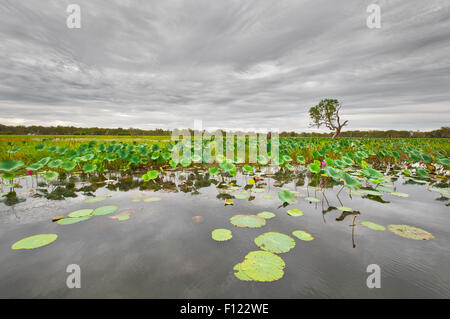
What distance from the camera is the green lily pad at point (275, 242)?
75.9 inches

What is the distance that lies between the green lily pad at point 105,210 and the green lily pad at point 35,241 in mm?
650

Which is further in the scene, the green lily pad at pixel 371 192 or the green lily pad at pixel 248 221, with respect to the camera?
the green lily pad at pixel 371 192

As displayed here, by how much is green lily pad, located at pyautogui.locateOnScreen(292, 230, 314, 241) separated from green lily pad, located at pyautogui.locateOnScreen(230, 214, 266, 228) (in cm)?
45

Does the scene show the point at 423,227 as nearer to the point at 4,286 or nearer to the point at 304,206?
the point at 304,206

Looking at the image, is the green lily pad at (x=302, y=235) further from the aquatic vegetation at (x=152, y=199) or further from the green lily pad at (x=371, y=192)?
the green lily pad at (x=371, y=192)

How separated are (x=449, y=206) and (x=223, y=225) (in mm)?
4227

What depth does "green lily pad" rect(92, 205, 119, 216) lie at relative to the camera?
278 centimetres

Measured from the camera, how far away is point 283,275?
5.05 ft

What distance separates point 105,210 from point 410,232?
14.6ft

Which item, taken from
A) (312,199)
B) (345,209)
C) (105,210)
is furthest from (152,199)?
(345,209)

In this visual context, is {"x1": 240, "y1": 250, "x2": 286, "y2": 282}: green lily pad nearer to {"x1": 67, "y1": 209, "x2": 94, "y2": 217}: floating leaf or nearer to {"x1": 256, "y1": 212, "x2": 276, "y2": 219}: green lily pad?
{"x1": 256, "y1": 212, "x2": 276, "y2": 219}: green lily pad

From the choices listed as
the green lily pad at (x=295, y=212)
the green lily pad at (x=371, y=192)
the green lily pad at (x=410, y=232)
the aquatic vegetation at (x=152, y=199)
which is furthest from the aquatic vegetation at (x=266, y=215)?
the green lily pad at (x=371, y=192)
